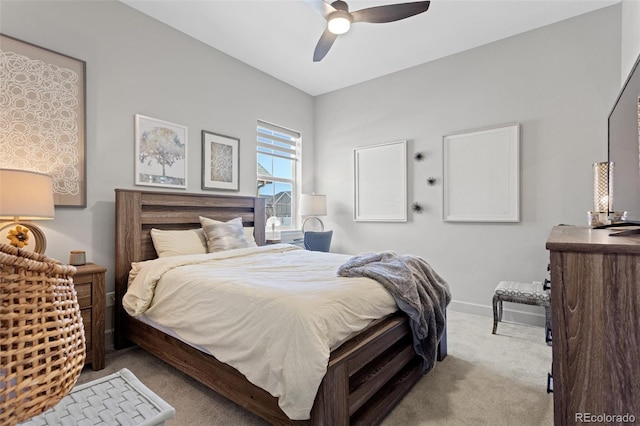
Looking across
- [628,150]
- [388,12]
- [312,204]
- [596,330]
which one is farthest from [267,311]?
[312,204]

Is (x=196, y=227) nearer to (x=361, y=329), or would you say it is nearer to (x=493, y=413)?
(x=361, y=329)

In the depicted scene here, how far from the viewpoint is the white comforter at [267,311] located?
136cm

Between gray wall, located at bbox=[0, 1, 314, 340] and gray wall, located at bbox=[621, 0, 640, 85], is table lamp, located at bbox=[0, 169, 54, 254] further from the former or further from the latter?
gray wall, located at bbox=[621, 0, 640, 85]

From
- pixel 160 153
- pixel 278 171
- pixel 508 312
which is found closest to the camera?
pixel 160 153

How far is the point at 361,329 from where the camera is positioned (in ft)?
5.39

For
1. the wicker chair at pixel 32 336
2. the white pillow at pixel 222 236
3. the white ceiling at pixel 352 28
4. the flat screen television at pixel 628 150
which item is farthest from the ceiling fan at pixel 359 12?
the wicker chair at pixel 32 336

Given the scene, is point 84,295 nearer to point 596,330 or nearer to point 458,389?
point 458,389

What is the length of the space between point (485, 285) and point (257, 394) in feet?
9.70

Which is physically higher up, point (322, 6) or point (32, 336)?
point (322, 6)

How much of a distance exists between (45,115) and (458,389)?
3.60 metres

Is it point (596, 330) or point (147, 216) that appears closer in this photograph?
point (596, 330)

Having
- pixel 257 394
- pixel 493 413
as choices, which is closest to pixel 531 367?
pixel 493 413

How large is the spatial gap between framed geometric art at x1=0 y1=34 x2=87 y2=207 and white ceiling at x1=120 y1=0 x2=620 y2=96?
994 mm

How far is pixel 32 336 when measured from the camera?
1.97 feet
